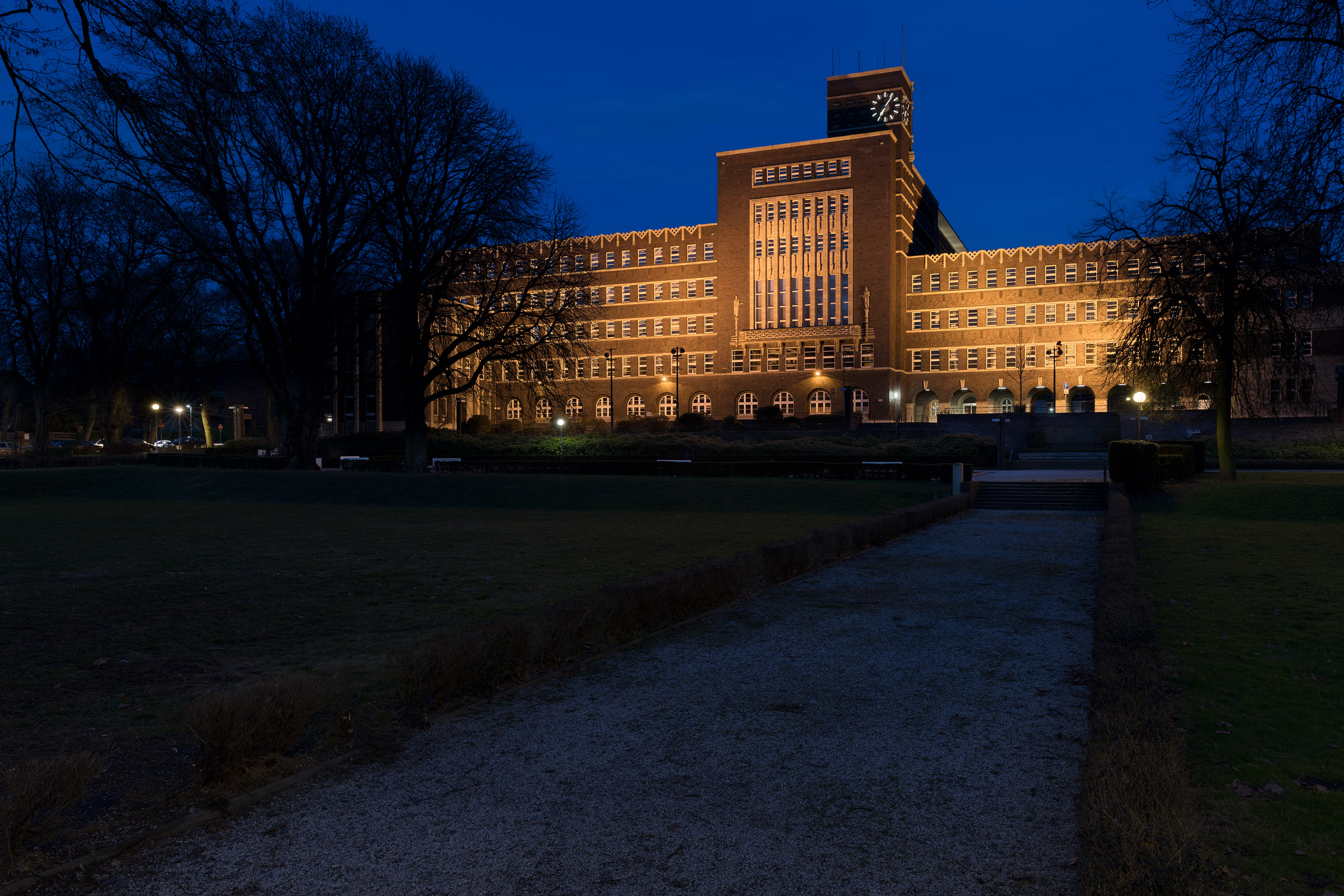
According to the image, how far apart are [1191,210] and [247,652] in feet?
99.9

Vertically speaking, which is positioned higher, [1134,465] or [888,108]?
[888,108]

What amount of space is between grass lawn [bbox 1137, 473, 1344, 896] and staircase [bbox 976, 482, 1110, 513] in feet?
30.0

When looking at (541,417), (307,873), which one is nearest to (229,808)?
(307,873)

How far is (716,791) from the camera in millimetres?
4531

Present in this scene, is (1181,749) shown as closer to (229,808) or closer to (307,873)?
(307,873)

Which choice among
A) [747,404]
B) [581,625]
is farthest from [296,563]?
[747,404]

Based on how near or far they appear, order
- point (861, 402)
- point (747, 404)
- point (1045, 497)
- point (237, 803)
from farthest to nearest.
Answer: point (747, 404) < point (861, 402) < point (1045, 497) < point (237, 803)

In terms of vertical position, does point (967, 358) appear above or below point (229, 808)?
above

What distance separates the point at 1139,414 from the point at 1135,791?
51.6m

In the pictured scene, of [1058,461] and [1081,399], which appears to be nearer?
[1058,461]

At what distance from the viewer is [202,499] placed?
30.0 m

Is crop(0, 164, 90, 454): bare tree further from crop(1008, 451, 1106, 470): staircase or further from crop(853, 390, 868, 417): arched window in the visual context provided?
crop(853, 390, 868, 417): arched window

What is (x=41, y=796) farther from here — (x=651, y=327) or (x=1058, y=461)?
(x=651, y=327)

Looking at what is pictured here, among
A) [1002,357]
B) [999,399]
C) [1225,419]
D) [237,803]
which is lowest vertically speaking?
[237,803]
